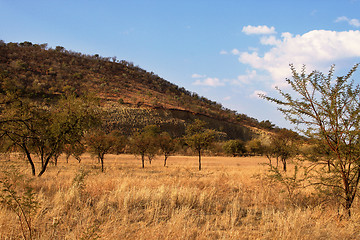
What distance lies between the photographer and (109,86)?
296 ft

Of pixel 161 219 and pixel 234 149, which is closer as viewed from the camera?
pixel 161 219

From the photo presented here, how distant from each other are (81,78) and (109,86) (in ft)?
37.1

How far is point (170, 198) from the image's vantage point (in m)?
6.81

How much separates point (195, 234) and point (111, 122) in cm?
6469

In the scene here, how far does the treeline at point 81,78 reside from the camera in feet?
249

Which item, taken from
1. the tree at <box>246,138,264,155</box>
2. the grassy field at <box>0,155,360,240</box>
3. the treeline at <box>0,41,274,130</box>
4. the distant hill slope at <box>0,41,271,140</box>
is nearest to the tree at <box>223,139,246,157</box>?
the tree at <box>246,138,264,155</box>

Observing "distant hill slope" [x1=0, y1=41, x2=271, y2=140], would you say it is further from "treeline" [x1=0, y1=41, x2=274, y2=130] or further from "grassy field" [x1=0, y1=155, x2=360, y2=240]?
"grassy field" [x1=0, y1=155, x2=360, y2=240]

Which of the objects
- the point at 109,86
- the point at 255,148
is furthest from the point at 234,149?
the point at 109,86

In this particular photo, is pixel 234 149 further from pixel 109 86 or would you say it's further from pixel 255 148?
pixel 109 86

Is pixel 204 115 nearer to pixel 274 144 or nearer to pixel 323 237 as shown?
pixel 274 144

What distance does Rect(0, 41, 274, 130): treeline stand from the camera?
76.0 meters

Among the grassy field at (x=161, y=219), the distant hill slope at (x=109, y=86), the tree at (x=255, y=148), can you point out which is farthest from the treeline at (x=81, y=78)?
the grassy field at (x=161, y=219)

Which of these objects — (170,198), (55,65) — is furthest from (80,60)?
(170,198)

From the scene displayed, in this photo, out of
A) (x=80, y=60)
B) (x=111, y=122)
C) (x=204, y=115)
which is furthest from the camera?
(x=80, y=60)
